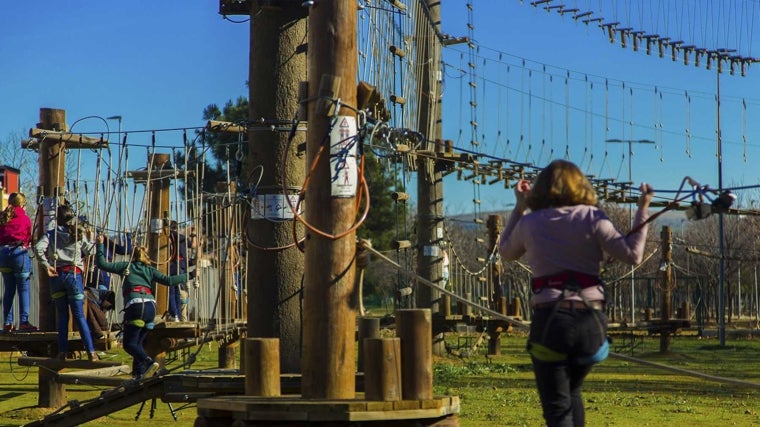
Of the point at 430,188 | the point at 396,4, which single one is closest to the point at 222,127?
the point at 396,4

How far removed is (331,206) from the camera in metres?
7.15

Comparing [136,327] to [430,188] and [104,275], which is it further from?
[430,188]

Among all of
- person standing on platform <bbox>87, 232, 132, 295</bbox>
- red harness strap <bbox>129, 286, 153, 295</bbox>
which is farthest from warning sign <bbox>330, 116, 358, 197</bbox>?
person standing on platform <bbox>87, 232, 132, 295</bbox>

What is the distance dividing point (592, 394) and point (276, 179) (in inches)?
323

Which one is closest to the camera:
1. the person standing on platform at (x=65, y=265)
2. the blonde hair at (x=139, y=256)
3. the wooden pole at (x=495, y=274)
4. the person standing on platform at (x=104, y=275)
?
the blonde hair at (x=139, y=256)

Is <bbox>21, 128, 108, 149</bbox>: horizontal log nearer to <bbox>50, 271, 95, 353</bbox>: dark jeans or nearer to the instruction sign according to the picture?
<bbox>50, 271, 95, 353</bbox>: dark jeans

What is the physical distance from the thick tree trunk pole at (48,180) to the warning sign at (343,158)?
6.67 m

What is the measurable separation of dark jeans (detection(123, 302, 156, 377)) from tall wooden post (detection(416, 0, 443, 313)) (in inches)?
379

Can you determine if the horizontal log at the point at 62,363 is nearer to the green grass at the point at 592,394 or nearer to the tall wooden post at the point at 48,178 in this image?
the tall wooden post at the point at 48,178

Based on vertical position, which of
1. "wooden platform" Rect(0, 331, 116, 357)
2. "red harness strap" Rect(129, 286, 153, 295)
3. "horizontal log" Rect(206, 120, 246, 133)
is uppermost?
"horizontal log" Rect(206, 120, 246, 133)

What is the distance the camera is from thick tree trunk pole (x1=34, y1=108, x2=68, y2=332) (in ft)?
42.9

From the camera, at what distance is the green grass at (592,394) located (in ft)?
43.1

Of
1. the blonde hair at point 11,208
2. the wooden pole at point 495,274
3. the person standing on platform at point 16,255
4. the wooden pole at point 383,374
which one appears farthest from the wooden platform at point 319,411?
the wooden pole at point 495,274

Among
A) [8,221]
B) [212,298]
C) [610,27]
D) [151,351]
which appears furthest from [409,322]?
[610,27]
